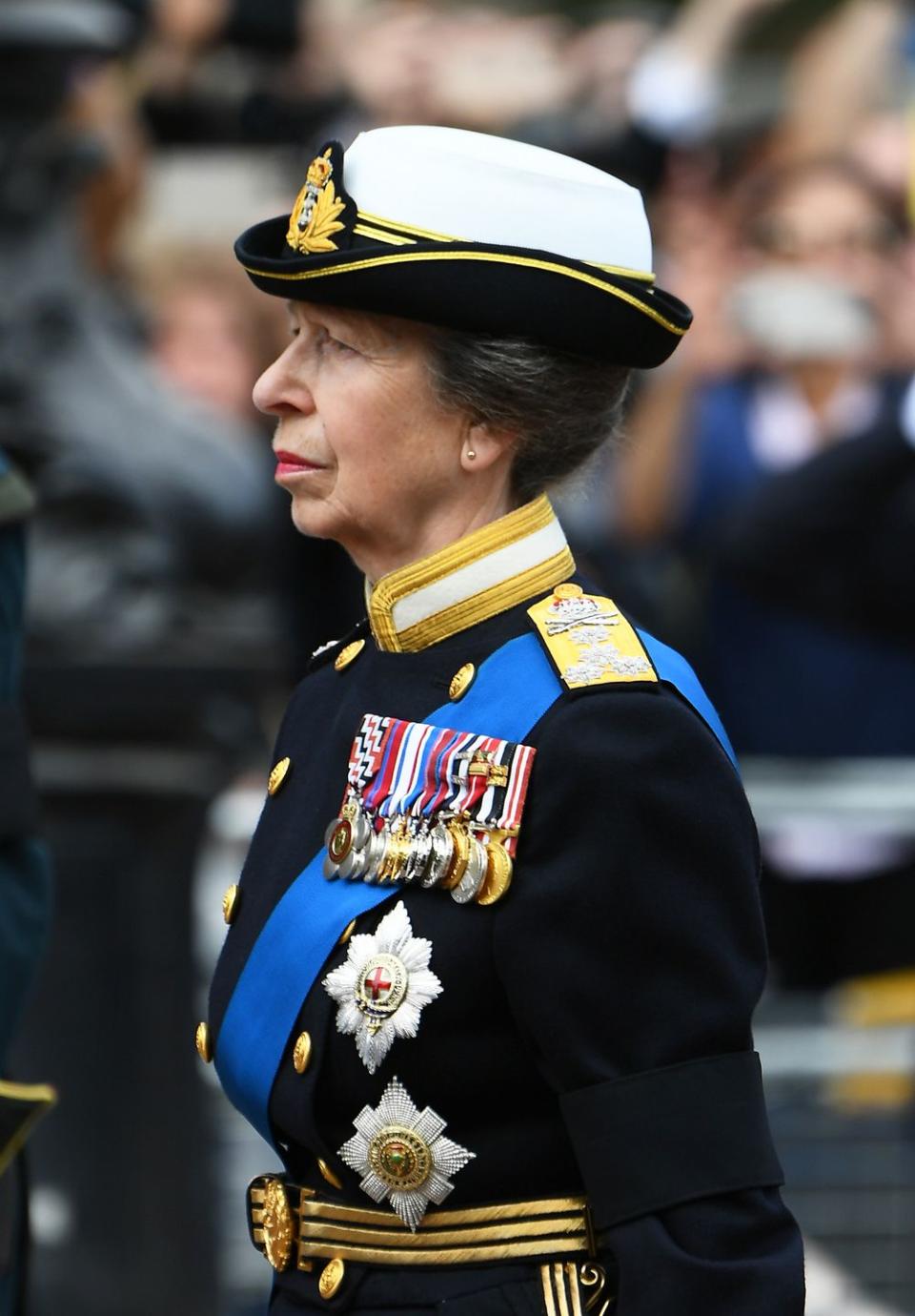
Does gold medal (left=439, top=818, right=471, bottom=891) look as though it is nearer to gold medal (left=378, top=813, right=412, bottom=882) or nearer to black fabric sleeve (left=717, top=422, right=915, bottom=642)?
gold medal (left=378, top=813, right=412, bottom=882)

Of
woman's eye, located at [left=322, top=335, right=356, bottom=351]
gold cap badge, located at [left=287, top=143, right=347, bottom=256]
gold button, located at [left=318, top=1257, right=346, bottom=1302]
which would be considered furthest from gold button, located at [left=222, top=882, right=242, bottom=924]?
gold cap badge, located at [left=287, top=143, right=347, bottom=256]

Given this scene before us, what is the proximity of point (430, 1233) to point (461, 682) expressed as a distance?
23.4 inches

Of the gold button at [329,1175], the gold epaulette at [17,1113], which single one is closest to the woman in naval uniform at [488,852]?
the gold button at [329,1175]

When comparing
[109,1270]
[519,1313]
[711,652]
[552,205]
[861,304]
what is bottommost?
[519,1313]

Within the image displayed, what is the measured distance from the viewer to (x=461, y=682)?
283 cm

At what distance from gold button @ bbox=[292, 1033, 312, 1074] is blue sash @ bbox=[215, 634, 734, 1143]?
0.03 m

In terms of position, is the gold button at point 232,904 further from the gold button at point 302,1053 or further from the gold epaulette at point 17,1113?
the gold epaulette at point 17,1113

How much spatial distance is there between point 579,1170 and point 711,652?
13.0 ft

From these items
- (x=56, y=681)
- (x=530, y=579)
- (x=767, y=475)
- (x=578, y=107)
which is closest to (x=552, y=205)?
(x=530, y=579)

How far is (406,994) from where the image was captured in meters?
2.70

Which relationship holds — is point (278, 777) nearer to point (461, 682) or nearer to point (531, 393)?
point (461, 682)

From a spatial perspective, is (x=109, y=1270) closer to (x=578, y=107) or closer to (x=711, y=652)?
(x=711, y=652)

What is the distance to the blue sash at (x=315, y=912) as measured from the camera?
278 cm

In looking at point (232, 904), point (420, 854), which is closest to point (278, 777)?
point (232, 904)
